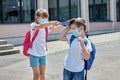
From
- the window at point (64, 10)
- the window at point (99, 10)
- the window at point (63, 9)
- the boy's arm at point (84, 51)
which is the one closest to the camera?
the boy's arm at point (84, 51)

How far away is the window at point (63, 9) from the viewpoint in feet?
78.2

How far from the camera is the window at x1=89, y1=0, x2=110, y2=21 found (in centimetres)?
2902

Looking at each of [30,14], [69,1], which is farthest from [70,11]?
[30,14]

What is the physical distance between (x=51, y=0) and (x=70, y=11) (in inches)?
101

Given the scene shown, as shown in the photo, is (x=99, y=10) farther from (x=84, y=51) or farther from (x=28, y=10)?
(x=84, y=51)

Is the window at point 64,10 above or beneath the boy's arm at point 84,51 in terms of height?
above

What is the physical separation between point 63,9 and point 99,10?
6.57 meters

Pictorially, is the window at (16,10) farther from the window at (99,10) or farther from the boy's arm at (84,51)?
the boy's arm at (84,51)

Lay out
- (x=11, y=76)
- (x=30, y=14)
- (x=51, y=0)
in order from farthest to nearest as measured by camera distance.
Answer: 1. (x=51, y=0)
2. (x=30, y=14)
3. (x=11, y=76)

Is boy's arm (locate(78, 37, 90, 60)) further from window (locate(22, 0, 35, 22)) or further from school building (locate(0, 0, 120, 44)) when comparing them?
window (locate(22, 0, 35, 22))

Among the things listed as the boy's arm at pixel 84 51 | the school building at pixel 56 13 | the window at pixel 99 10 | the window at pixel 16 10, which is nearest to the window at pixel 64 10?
the school building at pixel 56 13

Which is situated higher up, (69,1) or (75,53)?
(69,1)

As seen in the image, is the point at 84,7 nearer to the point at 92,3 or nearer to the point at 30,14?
the point at 92,3

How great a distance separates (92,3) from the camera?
95.8ft
